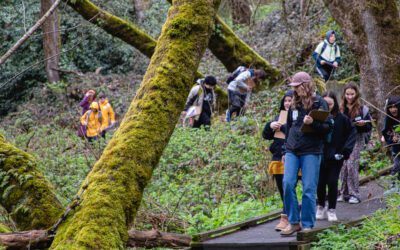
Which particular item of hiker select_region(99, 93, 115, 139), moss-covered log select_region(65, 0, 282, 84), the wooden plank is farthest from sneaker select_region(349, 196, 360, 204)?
moss-covered log select_region(65, 0, 282, 84)

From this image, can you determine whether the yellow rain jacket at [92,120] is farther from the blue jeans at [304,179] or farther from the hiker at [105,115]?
the blue jeans at [304,179]

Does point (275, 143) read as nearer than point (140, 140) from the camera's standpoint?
No

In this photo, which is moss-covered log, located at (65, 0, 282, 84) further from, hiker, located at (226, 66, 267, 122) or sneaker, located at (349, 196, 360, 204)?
sneaker, located at (349, 196, 360, 204)

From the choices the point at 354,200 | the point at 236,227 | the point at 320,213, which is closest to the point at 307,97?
the point at 320,213

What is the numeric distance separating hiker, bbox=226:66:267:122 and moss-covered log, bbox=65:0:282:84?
2208mm

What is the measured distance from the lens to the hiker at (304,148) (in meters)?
8.38

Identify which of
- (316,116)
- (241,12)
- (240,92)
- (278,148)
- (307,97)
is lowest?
(278,148)

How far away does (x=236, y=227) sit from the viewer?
383 inches

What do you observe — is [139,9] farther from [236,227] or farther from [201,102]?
[236,227]

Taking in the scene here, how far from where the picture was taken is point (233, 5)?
27266 mm

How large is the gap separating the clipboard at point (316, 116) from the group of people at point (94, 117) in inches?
349

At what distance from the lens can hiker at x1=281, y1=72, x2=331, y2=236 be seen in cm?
838

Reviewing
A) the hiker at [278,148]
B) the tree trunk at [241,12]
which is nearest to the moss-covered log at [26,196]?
the hiker at [278,148]

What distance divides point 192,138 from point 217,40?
16.5 feet
